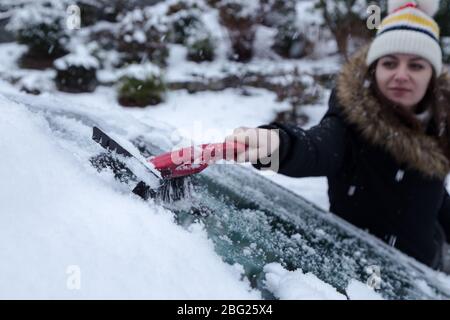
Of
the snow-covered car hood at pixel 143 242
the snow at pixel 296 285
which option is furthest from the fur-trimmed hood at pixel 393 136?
the snow at pixel 296 285

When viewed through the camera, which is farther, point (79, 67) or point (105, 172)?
point (79, 67)

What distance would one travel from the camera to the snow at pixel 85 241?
0.68m

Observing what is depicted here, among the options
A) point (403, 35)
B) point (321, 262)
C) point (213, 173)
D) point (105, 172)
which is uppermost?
point (403, 35)

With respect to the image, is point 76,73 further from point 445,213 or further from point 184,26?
point 445,213

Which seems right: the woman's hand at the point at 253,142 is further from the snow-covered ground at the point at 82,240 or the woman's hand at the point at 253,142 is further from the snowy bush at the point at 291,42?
the snowy bush at the point at 291,42

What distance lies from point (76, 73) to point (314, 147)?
4852 mm

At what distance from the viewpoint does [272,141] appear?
131 centimetres

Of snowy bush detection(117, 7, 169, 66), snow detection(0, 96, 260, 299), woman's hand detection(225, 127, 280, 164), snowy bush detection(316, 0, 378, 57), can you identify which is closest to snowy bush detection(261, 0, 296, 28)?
snowy bush detection(316, 0, 378, 57)

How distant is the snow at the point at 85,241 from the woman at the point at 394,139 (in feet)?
3.14

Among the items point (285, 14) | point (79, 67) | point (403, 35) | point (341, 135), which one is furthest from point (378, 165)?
point (285, 14)

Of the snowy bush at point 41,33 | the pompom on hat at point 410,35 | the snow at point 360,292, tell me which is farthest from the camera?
the snowy bush at point 41,33

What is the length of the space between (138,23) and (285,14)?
2.73m

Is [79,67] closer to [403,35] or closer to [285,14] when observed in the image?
[285,14]
